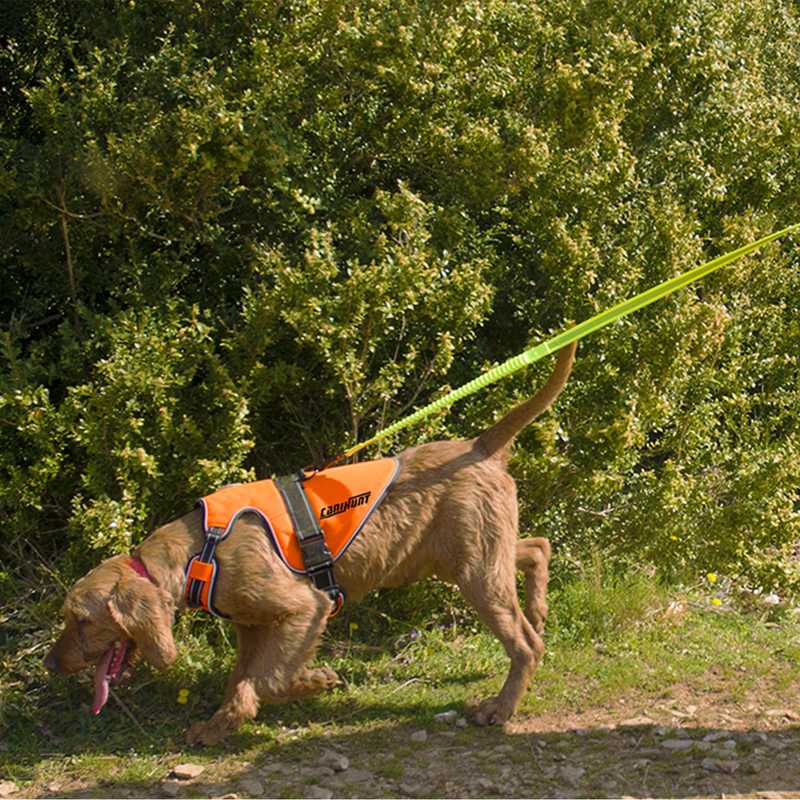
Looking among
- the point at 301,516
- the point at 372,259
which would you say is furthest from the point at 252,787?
the point at 372,259

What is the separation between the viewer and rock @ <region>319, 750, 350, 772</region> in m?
4.44

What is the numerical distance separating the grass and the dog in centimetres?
32

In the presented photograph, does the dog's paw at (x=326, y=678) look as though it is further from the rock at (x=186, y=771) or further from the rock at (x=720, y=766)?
the rock at (x=720, y=766)

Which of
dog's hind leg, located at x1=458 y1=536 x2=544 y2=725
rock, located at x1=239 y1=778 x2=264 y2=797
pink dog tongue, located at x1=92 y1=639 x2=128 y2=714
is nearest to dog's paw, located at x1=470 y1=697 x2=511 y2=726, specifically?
dog's hind leg, located at x1=458 y1=536 x2=544 y2=725

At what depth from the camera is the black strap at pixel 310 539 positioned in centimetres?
454

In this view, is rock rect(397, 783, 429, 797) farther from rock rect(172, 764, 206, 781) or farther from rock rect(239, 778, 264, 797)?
rock rect(172, 764, 206, 781)

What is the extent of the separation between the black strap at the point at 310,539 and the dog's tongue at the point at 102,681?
3.79 feet

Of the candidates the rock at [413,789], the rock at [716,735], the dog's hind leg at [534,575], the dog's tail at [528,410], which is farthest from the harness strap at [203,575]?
the rock at [716,735]

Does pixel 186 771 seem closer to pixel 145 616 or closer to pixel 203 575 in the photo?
pixel 145 616

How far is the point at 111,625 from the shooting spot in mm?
4309

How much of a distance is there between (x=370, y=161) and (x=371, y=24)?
3.79ft

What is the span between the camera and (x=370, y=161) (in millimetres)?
6562

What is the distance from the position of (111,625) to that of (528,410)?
8.54ft

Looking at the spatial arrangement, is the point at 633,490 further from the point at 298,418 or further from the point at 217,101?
the point at 217,101
